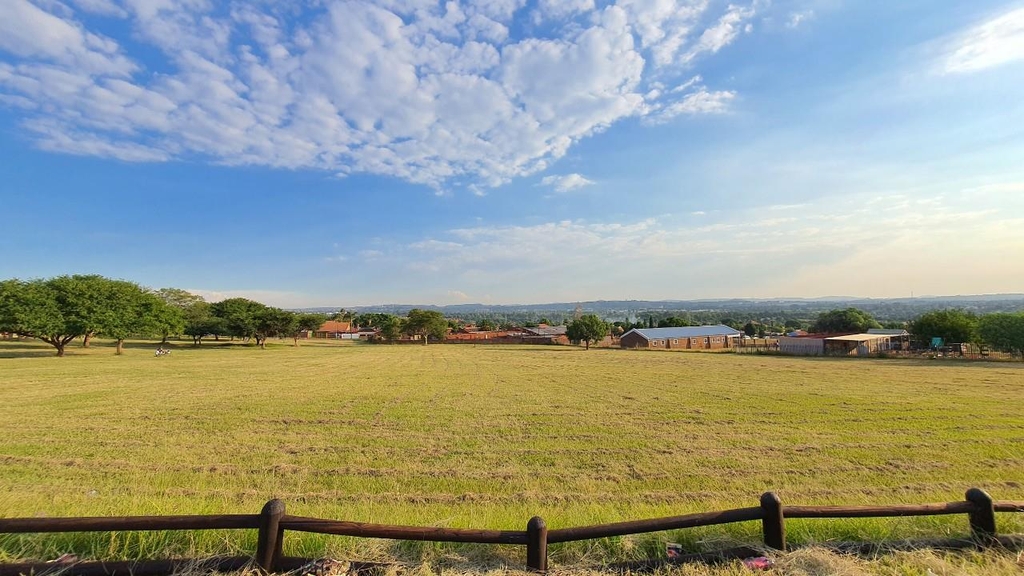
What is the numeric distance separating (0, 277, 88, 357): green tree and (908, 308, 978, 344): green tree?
93.4 meters

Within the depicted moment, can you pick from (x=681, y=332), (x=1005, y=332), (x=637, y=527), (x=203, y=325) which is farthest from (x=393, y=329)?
(x=637, y=527)

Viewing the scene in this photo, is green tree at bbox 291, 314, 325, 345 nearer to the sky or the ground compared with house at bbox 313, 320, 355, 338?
nearer to the sky

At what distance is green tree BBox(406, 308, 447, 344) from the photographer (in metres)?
87.7

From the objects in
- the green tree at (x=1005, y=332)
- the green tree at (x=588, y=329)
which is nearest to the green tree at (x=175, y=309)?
the green tree at (x=588, y=329)

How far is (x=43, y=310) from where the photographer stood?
1660 inches

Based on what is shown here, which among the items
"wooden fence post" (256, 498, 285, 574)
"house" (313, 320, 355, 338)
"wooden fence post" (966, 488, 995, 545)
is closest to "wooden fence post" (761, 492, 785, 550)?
"wooden fence post" (966, 488, 995, 545)

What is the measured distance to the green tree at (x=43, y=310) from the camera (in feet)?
134

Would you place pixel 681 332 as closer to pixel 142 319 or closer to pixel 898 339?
pixel 898 339

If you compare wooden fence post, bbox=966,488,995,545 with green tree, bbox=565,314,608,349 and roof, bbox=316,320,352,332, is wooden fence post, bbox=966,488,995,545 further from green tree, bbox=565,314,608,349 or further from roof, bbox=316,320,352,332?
roof, bbox=316,320,352,332

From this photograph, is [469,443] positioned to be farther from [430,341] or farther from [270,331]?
[430,341]

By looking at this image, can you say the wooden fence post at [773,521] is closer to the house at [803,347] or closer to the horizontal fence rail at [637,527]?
the horizontal fence rail at [637,527]

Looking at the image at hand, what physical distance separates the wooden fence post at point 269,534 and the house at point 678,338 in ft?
249

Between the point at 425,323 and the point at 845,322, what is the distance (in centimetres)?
8705

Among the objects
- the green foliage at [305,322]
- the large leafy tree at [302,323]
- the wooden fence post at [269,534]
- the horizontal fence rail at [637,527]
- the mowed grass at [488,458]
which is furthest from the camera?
the green foliage at [305,322]
